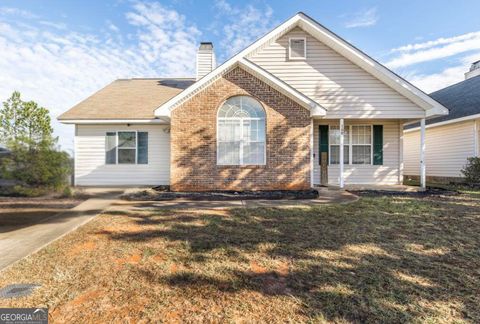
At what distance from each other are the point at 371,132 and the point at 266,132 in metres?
5.92

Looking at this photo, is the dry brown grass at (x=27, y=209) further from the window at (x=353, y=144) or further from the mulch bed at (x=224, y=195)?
the window at (x=353, y=144)

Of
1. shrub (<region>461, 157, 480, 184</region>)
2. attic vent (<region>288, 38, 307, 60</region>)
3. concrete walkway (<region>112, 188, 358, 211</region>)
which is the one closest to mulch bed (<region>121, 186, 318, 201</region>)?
concrete walkway (<region>112, 188, 358, 211</region>)

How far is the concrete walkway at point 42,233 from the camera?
14.0ft

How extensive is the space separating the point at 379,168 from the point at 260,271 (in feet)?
35.9

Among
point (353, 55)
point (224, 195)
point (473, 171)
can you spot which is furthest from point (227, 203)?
point (473, 171)

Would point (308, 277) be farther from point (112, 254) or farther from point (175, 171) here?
point (175, 171)

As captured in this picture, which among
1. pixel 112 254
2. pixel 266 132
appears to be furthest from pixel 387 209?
pixel 112 254

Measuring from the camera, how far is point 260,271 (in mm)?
3566

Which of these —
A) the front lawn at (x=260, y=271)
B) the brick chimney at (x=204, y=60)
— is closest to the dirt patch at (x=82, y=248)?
the front lawn at (x=260, y=271)

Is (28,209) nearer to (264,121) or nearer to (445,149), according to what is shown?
(264,121)

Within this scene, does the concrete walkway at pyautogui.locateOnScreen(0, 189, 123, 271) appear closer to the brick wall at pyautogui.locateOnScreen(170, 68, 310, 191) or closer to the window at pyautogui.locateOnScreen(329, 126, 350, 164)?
the brick wall at pyautogui.locateOnScreen(170, 68, 310, 191)

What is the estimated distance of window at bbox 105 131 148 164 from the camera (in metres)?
12.6

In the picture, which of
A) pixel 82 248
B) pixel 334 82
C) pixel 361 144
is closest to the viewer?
pixel 82 248

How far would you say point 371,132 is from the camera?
40.6 ft
